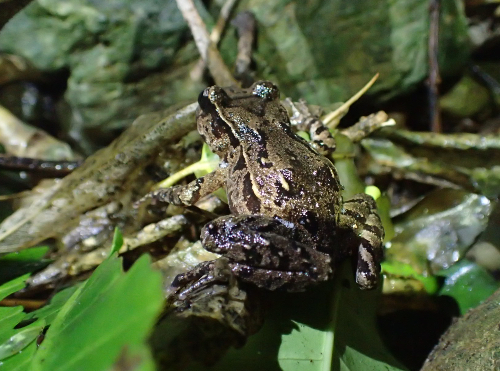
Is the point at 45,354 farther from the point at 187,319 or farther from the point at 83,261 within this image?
the point at 83,261

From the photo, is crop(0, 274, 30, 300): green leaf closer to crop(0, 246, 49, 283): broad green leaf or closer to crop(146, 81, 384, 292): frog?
crop(0, 246, 49, 283): broad green leaf

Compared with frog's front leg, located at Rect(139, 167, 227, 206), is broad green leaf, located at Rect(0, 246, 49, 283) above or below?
above

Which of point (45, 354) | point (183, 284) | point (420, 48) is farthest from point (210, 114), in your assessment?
point (420, 48)

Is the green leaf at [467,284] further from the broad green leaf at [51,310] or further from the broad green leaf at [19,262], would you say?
the broad green leaf at [19,262]

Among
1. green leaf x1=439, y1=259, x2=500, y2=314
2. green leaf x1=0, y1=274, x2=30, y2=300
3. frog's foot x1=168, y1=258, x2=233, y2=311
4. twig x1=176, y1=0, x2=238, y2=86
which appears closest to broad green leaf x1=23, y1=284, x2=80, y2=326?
green leaf x1=0, y1=274, x2=30, y2=300

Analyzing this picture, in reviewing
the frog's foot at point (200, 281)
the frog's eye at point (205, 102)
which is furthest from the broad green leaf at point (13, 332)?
the frog's eye at point (205, 102)

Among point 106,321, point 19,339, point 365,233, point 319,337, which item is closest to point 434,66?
point 365,233

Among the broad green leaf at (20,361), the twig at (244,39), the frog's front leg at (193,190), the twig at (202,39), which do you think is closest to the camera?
the broad green leaf at (20,361)
